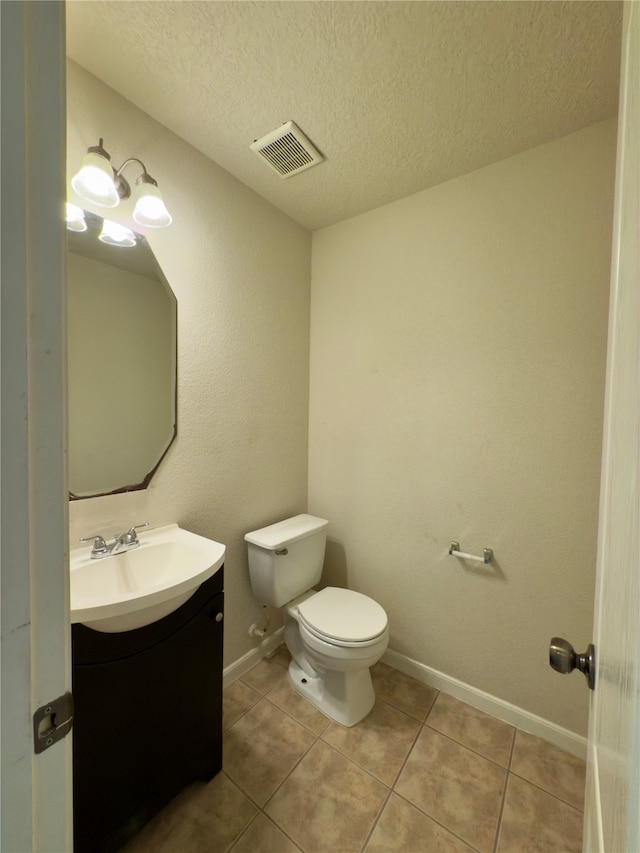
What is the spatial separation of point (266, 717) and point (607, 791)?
150 cm

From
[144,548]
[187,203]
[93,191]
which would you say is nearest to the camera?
[93,191]

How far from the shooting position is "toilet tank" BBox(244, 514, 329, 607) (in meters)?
1.62

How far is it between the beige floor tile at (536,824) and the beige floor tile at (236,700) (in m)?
1.03

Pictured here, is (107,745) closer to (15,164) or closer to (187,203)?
(15,164)

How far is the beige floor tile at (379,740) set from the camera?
129cm

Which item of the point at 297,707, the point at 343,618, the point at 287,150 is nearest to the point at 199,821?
the point at 297,707

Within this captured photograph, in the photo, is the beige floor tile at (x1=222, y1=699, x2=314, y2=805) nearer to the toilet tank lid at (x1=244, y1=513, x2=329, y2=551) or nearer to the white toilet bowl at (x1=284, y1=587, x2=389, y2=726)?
the white toilet bowl at (x1=284, y1=587, x2=389, y2=726)

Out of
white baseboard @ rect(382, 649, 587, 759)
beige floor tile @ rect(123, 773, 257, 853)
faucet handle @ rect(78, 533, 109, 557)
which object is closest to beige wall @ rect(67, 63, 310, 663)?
faucet handle @ rect(78, 533, 109, 557)

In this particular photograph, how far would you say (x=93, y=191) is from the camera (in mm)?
1068

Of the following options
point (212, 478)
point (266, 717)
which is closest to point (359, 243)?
point (212, 478)

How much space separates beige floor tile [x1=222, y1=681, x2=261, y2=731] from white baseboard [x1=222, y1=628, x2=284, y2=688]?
0.04 m

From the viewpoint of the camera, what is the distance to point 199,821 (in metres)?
1.10

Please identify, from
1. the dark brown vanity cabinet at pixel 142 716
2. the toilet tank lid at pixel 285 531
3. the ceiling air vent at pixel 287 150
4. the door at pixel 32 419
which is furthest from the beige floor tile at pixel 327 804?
the ceiling air vent at pixel 287 150

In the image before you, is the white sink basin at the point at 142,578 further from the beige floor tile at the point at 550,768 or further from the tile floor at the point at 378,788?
the beige floor tile at the point at 550,768
